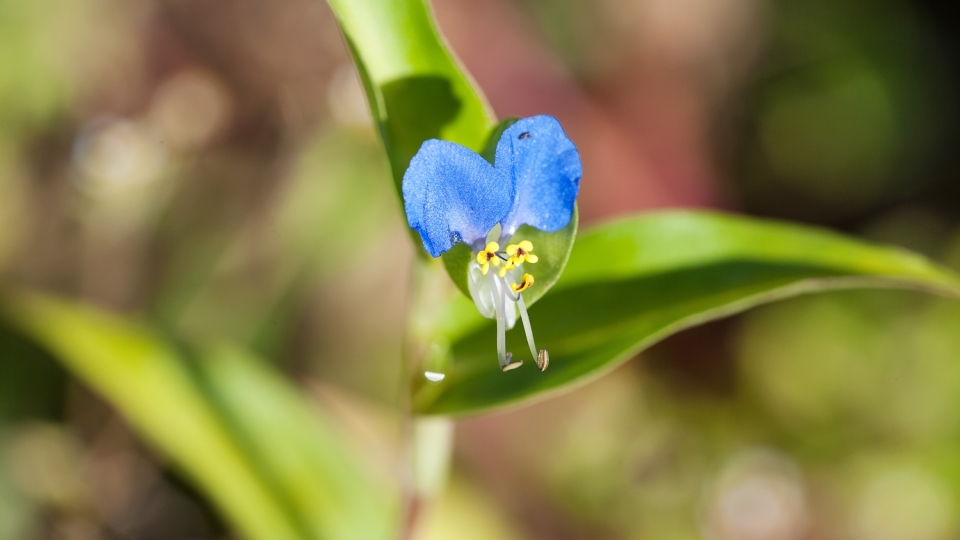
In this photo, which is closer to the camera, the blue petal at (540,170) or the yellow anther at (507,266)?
the blue petal at (540,170)

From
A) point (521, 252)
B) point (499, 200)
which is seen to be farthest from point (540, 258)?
point (499, 200)

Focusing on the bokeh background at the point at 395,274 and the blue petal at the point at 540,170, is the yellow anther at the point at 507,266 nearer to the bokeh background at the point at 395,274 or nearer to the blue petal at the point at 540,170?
the blue petal at the point at 540,170

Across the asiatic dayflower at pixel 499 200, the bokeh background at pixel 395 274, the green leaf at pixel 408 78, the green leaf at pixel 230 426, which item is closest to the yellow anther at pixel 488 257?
the asiatic dayflower at pixel 499 200

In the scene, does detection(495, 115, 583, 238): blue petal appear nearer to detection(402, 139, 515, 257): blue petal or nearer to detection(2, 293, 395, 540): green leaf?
detection(402, 139, 515, 257): blue petal

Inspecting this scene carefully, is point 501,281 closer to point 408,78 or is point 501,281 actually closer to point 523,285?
point 523,285

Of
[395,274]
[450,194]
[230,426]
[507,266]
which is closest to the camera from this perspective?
[450,194]

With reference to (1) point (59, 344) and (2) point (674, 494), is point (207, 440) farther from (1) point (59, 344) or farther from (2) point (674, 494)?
(2) point (674, 494)
